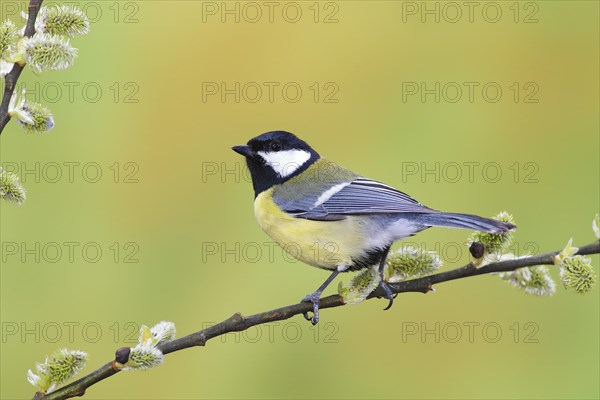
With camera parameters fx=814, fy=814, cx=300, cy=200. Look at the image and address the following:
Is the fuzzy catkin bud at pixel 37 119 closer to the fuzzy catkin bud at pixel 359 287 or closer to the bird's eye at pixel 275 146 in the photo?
the fuzzy catkin bud at pixel 359 287

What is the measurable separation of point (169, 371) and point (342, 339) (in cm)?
66

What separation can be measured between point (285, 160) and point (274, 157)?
0.15ft

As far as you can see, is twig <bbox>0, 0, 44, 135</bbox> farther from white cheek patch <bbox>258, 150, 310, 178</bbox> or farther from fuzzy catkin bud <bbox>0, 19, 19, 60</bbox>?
white cheek patch <bbox>258, 150, 310, 178</bbox>

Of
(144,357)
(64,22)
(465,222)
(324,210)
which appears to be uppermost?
(64,22)

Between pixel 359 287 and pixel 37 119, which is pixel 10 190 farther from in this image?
pixel 359 287

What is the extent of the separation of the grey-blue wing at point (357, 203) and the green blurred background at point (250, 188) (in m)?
0.77

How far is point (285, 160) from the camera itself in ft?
8.10

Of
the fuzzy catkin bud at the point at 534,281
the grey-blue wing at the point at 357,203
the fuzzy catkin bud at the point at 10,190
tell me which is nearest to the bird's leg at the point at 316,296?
the grey-blue wing at the point at 357,203

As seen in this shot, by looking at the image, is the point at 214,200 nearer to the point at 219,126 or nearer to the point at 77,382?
the point at 219,126

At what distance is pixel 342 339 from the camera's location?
311cm

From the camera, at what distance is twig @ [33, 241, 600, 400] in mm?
1305

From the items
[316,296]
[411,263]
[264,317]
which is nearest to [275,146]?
[316,296]

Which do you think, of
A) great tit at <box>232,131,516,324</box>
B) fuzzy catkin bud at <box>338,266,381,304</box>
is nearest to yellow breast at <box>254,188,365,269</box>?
great tit at <box>232,131,516,324</box>

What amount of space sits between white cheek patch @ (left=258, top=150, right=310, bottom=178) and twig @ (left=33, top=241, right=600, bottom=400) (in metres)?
0.87
